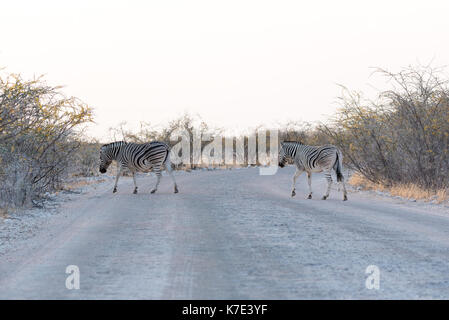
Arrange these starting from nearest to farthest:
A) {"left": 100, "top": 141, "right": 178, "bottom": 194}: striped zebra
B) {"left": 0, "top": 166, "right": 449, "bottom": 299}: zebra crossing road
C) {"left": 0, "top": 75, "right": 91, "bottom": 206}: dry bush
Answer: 1. {"left": 0, "top": 166, "right": 449, "bottom": 299}: zebra crossing road
2. {"left": 0, "top": 75, "right": 91, "bottom": 206}: dry bush
3. {"left": 100, "top": 141, "right": 178, "bottom": 194}: striped zebra

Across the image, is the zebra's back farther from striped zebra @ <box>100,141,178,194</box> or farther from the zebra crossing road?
the zebra crossing road

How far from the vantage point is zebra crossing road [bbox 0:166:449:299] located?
617 cm

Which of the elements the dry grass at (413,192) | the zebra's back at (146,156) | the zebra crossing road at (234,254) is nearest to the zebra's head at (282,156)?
the dry grass at (413,192)

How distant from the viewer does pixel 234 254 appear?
8.12 meters

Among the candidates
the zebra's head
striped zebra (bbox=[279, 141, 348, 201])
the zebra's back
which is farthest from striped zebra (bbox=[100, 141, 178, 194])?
striped zebra (bbox=[279, 141, 348, 201])

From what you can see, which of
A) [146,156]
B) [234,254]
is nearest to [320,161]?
[146,156]

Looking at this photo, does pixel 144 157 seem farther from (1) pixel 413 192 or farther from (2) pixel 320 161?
(1) pixel 413 192

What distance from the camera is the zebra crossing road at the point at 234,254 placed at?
6.17 metres

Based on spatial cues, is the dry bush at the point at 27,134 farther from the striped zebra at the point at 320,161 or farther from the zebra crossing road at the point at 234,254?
the striped zebra at the point at 320,161

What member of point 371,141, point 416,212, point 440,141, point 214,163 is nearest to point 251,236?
point 416,212

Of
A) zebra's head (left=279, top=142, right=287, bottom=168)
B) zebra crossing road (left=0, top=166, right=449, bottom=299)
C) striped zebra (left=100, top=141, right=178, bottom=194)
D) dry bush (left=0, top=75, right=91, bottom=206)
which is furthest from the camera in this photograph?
striped zebra (left=100, top=141, right=178, bottom=194)

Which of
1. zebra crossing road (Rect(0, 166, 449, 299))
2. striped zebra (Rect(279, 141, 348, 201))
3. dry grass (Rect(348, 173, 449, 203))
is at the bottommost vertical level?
zebra crossing road (Rect(0, 166, 449, 299))

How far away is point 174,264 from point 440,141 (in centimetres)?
1437
